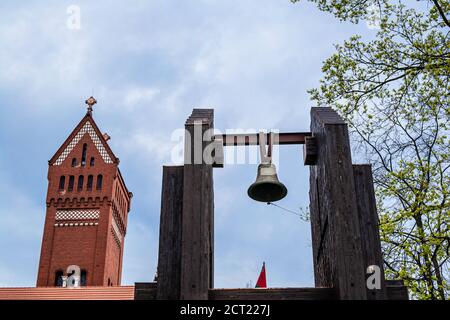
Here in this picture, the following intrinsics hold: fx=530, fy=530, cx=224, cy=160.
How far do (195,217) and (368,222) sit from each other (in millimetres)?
1292

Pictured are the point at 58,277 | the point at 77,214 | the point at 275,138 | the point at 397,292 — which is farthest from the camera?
the point at 77,214

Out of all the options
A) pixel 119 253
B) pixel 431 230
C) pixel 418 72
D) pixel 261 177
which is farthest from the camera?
pixel 119 253

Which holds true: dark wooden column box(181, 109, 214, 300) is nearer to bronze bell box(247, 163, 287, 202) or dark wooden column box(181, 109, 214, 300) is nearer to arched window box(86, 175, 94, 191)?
bronze bell box(247, 163, 287, 202)

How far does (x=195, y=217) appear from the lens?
154 inches

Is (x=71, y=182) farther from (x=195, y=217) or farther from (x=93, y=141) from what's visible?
(x=195, y=217)

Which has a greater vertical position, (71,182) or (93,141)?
(93,141)

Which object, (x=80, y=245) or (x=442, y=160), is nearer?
(x=442, y=160)

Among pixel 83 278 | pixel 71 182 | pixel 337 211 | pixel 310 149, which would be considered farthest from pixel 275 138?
pixel 71 182

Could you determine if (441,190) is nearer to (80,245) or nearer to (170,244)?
(170,244)

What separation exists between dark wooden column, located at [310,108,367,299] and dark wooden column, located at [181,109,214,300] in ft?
3.02

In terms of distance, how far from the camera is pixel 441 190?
1223cm
